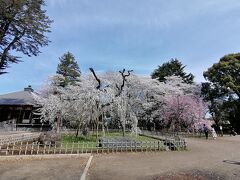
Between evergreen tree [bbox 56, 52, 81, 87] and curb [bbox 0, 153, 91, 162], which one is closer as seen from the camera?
curb [bbox 0, 153, 91, 162]

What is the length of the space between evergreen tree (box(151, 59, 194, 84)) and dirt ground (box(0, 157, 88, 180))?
41.3 metres

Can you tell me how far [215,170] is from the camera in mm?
10414

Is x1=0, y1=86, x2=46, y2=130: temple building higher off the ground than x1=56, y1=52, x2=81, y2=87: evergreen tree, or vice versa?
x1=56, y1=52, x2=81, y2=87: evergreen tree

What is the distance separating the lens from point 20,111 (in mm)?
38906

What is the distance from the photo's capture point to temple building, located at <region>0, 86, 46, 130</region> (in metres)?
37.7

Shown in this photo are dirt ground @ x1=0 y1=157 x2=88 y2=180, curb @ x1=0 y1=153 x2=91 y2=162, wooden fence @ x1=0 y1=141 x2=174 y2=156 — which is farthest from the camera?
wooden fence @ x1=0 y1=141 x2=174 y2=156

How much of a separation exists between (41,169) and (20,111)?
31341 mm

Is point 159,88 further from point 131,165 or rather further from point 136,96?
point 131,165

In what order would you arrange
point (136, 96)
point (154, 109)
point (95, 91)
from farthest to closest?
point (154, 109), point (136, 96), point (95, 91)

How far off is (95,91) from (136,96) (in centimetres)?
1966

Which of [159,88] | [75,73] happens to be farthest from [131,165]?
[75,73]

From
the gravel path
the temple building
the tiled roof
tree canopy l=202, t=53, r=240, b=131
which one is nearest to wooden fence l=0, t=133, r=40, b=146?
the gravel path

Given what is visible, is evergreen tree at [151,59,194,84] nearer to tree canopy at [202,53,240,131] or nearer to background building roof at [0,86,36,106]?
tree canopy at [202,53,240,131]

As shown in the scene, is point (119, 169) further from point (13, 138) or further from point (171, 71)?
point (171, 71)
